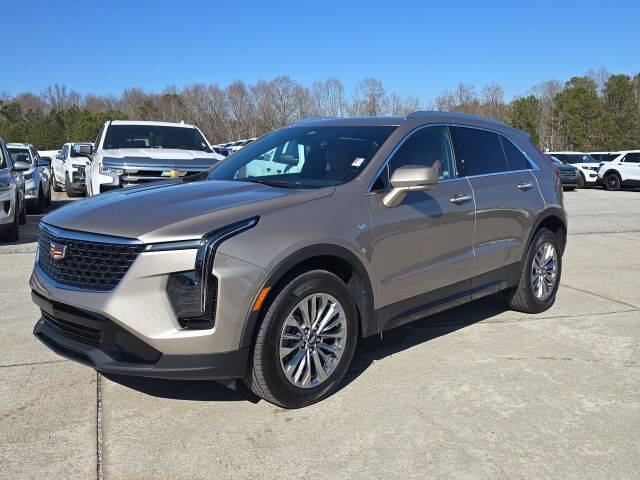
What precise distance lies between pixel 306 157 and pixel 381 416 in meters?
1.93

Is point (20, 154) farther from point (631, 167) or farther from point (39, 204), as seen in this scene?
point (631, 167)

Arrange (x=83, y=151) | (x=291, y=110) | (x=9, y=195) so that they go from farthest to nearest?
(x=291, y=110) → (x=83, y=151) → (x=9, y=195)

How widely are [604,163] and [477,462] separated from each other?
2622 cm

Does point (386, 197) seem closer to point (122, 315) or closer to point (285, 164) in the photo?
point (285, 164)

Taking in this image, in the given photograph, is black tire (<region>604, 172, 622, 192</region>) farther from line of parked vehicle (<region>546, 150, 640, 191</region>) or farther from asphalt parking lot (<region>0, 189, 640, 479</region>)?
asphalt parking lot (<region>0, 189, 640, 479</region>)

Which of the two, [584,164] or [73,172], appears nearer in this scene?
[73,172]

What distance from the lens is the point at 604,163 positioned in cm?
2656

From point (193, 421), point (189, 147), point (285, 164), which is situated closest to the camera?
point (193, 421)

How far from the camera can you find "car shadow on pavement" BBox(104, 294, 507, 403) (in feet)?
13.1

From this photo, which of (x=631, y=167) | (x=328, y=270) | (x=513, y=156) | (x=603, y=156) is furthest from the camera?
(x=603, y=156)

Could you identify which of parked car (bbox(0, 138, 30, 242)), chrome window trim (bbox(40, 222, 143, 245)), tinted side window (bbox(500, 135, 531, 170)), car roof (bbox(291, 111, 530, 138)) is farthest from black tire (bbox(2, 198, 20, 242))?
tinted side window (bbox(500, 135, 531, 170))

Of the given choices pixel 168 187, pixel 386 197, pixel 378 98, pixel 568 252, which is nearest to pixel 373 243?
pixel 386 197

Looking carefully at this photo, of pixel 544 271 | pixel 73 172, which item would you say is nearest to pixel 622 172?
pixel 73 172

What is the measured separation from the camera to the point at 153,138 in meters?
10.5
